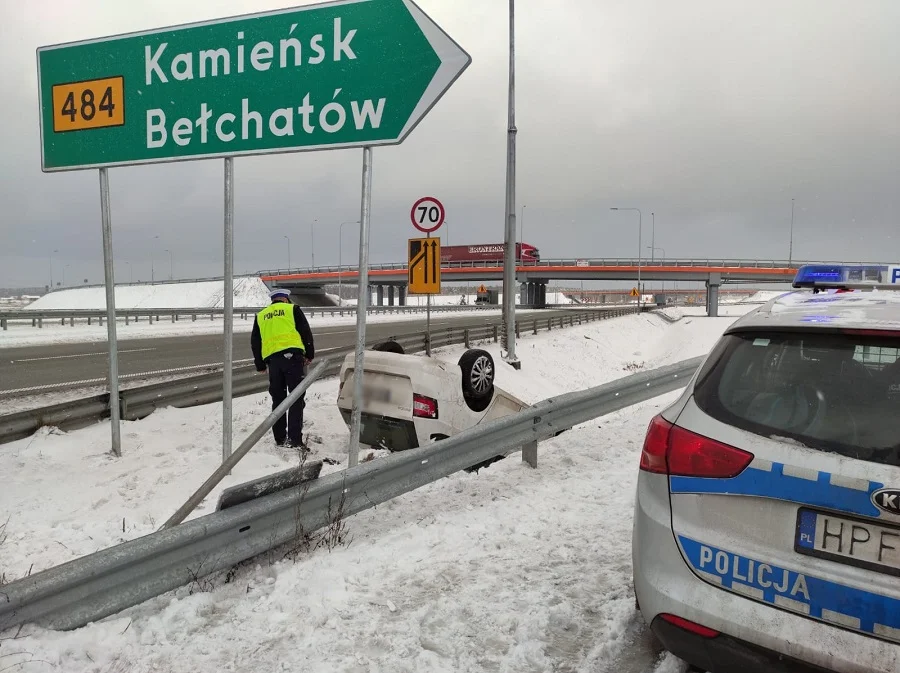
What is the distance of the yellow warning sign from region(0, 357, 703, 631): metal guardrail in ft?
22.2

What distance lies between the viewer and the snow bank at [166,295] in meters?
77.1

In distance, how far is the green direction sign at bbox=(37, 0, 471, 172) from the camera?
13.4 feet

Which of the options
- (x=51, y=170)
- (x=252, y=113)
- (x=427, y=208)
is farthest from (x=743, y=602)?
(x=427, y=208)

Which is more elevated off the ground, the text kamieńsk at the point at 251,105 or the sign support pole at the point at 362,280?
the text kamieńsk at the point at 251,105

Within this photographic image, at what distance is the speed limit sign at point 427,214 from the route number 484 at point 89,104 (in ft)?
18.8

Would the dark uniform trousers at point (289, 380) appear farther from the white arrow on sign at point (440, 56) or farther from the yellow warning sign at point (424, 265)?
the yellow warning sign at point (424, 265)

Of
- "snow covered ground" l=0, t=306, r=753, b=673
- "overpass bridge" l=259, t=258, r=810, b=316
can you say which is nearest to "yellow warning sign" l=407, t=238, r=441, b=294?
"snow covered ground" l=0, t=306, r=753, b=673

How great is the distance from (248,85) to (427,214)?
19.8 feet

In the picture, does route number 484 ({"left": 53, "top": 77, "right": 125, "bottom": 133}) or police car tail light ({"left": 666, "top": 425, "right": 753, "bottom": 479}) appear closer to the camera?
police car tail light ({"left": 666, "top": 425, "right": 753, "bottom": 479})

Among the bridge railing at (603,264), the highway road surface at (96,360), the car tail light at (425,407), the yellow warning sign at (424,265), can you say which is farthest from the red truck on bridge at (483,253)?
the car tail light at (425,407)

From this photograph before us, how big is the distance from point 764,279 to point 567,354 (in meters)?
51.0

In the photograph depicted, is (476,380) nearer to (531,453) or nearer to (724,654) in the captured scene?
(531,453)

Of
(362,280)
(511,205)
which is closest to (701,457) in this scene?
(362,280)

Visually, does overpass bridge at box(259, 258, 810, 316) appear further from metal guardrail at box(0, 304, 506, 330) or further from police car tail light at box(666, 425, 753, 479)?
police car tail light at box(666, 425, 753, 479)
